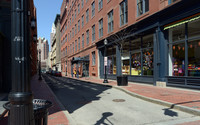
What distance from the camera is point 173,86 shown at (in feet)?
40.2

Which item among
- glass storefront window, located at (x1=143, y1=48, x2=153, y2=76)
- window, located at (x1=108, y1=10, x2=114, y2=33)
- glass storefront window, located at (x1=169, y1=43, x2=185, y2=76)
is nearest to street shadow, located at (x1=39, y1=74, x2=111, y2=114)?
glass storefront window, located at (x1=143, y1=48, x2=153, y2=76)

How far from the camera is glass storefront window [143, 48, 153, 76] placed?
1485 cm

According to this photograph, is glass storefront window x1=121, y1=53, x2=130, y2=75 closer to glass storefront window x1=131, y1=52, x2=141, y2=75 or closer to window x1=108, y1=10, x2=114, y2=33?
glass storefront window x1=131, y1=52, x2=141, y2=75

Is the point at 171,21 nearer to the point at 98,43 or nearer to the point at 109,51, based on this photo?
the point at 109,51

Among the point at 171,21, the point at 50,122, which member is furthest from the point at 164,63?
the point at 50,122

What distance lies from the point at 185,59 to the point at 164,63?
1956mm

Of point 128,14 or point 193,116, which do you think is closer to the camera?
point 193,116

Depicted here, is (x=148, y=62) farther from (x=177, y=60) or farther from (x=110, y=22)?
(x=110, y=22)

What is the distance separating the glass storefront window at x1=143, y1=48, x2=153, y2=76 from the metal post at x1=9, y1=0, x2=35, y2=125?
13.7 meters

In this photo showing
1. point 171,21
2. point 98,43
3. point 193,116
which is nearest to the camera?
point 193,116

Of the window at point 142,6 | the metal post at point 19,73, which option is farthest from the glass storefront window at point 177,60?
the metal post at point 19,73

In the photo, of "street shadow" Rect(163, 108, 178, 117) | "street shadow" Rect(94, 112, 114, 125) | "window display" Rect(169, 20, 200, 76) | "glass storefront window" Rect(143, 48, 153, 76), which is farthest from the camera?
"glass storefront window" Rect(143, 48, 153, 76)

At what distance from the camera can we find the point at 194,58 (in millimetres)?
10977

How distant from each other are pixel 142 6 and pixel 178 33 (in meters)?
5.17
